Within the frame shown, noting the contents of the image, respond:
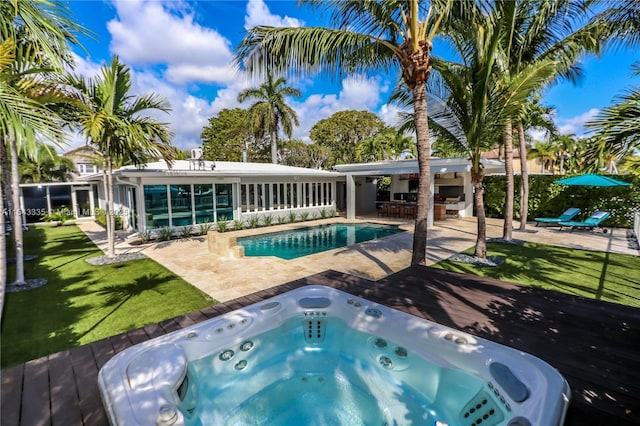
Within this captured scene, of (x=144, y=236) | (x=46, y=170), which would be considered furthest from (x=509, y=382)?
(x=46, y=170)

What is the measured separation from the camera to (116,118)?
30.6 ft

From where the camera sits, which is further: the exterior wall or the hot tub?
the exterior wall

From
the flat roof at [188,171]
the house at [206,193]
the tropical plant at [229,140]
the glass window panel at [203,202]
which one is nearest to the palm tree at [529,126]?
the house at [206,193]

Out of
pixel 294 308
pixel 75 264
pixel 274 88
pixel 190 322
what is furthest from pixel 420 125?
pixel 274 88

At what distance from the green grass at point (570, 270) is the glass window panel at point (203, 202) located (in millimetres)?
12553

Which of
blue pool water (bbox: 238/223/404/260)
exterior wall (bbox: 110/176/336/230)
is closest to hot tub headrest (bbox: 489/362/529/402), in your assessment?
blue pool water (bbox: 238/223/404/260)

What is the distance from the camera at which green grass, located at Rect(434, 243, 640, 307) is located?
7.03 metres

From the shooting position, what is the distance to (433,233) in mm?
15195

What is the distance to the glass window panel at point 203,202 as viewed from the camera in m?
16.3

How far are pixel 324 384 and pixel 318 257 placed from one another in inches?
238

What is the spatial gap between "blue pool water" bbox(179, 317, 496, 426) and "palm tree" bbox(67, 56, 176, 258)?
25.3ft

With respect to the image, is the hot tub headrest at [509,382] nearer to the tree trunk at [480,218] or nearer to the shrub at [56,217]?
the tree trunk at [480,218]

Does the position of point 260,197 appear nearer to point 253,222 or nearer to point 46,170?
point 253,222

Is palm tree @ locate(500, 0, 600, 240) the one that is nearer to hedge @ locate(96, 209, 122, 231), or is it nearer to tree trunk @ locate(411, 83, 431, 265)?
tree trunk @ locate(411, 83, 431, 265)
